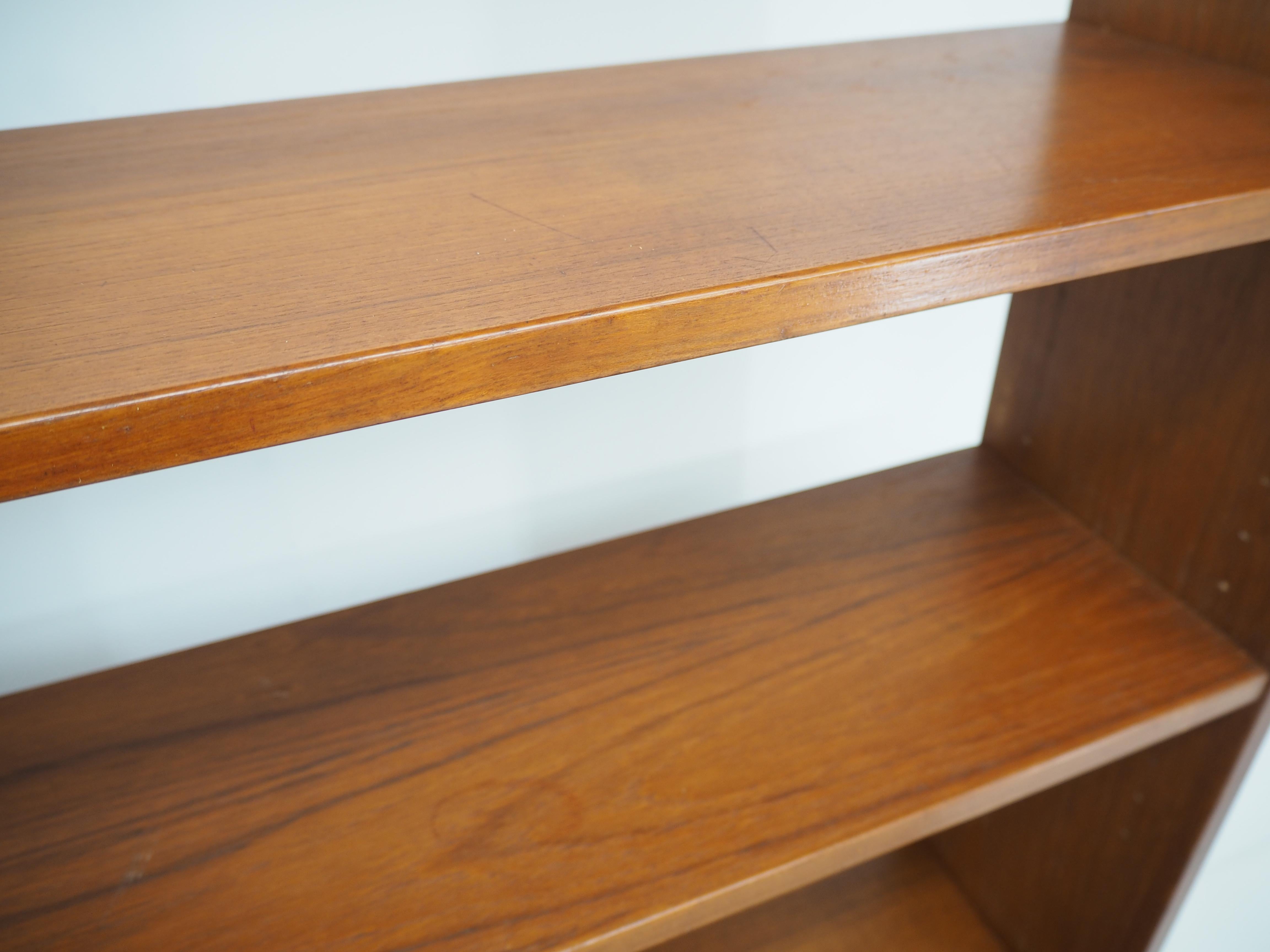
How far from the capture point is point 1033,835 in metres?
0.92

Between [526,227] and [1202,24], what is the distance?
511 millimetres

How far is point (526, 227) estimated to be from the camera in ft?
1.36

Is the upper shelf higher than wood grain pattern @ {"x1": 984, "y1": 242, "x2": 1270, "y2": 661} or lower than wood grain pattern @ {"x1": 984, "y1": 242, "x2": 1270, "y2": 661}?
higher

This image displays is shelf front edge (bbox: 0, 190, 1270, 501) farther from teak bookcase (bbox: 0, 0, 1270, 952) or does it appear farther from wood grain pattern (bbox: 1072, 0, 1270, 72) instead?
wood grain pattern (bbox: 1072, 0, 1270, 72)

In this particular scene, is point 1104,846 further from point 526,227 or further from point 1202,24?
point 526,227

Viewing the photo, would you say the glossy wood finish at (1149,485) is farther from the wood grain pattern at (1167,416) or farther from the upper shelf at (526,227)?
the upper shelf at (526,227)

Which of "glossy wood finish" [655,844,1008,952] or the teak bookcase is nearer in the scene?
the teak bookcase

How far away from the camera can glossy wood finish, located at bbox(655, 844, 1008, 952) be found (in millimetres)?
A: 974

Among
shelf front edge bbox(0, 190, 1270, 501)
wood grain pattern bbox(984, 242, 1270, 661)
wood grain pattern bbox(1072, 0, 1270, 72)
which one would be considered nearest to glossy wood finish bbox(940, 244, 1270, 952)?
wood grain pattern bbox(984, 242, 1270, 661)

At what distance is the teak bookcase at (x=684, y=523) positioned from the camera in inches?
14.2

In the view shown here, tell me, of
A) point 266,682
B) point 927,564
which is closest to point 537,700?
point 266,682

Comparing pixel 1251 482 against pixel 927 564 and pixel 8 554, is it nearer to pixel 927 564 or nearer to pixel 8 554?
pixel 927 564

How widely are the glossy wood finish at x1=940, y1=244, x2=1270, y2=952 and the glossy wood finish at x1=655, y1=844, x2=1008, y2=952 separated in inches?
2.9

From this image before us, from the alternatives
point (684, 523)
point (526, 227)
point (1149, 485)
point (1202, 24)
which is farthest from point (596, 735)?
point (1202, 24)
